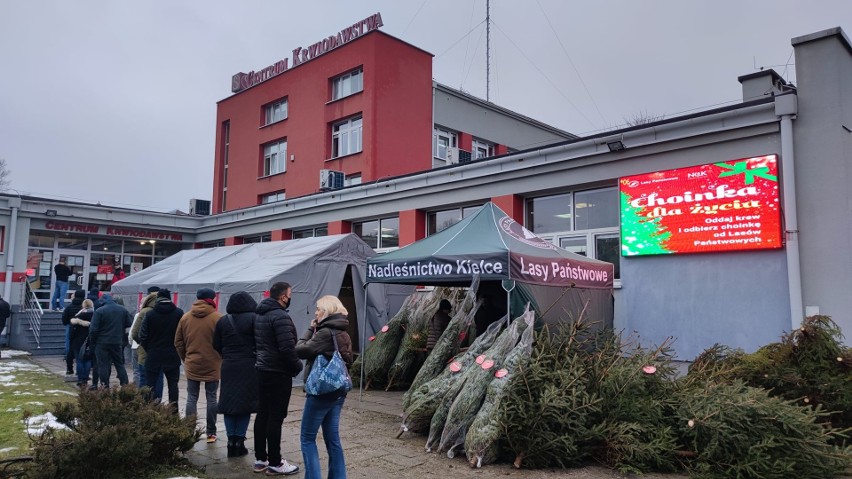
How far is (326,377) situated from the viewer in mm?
4605

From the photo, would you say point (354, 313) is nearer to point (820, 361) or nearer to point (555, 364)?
point (555, 364)

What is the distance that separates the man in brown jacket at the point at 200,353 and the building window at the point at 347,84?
1591 cm

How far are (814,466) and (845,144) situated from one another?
5.39 metres

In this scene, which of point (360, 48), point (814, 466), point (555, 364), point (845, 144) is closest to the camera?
point (814, 466)

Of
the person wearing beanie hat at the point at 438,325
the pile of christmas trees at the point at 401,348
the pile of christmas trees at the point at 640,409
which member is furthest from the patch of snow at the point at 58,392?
the pile of christmas trees at the point at 640,409

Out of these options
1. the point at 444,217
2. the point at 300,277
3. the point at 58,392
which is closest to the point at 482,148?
the point at 444,217

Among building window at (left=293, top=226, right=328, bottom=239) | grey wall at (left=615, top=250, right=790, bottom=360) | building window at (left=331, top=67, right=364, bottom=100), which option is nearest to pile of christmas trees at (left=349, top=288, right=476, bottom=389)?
grey wall at (left=615, top=250, right=790, bottom=360)

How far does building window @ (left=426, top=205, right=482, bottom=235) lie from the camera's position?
1372 centimetres

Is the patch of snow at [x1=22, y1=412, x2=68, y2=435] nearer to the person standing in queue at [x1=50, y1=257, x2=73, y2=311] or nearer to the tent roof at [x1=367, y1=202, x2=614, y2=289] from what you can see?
the tent roof at [x1=367, y1=202, x2=614, y2=289]

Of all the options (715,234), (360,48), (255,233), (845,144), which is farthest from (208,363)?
Answer: (360,48)

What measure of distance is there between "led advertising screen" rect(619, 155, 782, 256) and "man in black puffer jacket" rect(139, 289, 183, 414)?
731cm

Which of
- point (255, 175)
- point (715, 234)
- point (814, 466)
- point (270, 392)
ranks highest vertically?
point (255, 175)

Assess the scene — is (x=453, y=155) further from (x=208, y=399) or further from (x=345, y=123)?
(x=208, y=399)

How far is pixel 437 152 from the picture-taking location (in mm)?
23266
